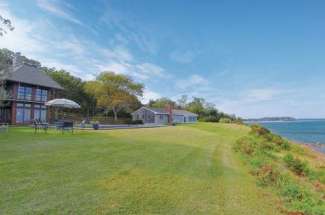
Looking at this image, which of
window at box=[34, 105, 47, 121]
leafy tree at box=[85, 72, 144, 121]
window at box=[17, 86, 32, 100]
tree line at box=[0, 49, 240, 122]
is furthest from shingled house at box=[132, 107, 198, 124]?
window at box=[17, 86, 32, 100]

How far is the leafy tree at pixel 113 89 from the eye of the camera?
41219 mm

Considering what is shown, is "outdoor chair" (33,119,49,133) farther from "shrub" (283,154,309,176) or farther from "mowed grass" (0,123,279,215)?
"shrub" (283,154,309,176)

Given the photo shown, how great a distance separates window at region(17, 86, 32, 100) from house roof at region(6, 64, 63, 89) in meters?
0.89

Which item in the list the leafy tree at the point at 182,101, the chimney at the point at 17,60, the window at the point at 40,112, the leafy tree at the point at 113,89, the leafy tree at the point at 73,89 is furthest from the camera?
the leafy tree at the point at 182,101

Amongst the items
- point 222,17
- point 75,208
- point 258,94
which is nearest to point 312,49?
point 222,17

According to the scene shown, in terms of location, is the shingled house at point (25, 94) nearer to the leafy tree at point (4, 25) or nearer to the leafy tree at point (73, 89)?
the leafy tree at point (73, 89)

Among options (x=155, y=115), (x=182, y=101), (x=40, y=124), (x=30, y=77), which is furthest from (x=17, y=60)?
(x=182, y=101)

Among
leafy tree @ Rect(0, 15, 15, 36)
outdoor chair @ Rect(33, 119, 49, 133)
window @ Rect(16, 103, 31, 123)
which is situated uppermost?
leafy tree @ Rect(0, 15, 15, 36)

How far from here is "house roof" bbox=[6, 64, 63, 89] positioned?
25.7 m

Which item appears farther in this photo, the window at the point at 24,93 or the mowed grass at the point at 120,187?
the window at the point at 24,93

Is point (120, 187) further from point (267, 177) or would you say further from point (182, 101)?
point (182, 101)

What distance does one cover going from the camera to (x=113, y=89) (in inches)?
1662

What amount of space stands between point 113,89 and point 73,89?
8.52 metres

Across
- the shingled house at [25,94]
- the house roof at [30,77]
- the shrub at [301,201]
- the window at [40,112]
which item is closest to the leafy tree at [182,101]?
the shingled house at [25,94]
